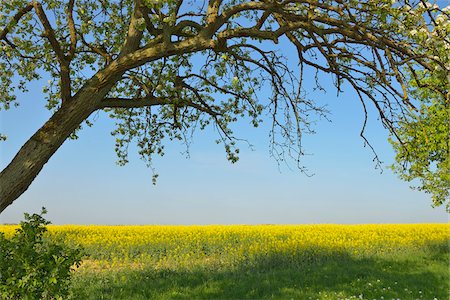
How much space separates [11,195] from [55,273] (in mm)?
1706

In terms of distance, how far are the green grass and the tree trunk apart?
418 cm

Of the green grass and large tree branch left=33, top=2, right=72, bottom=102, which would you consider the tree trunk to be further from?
the green grass

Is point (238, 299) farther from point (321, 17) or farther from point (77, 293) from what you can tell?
point (321, 17)

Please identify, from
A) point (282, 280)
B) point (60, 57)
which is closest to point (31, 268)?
point (60, 57)

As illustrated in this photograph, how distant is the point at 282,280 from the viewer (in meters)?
12.3

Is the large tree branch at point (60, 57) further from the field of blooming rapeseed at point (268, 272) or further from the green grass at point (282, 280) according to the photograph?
the green grass at point (282, 280)

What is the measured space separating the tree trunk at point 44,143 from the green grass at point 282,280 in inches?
164

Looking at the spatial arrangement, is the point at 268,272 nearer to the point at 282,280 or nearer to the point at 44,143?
the point at 282,280

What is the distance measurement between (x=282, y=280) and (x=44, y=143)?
756cm

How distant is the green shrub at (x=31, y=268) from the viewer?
681cm

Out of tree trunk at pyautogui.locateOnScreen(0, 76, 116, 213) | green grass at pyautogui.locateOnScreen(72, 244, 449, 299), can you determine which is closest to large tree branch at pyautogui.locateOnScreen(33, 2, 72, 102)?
tree trunk at pyautogui.locateOnScreen(0, 76, 116, 213)

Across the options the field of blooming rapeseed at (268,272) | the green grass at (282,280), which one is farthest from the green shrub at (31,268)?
the green grass at (282,280)

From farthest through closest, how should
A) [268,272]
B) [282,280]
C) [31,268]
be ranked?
[268,272] → [282,280] → [31,268]

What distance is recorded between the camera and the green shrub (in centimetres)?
681
